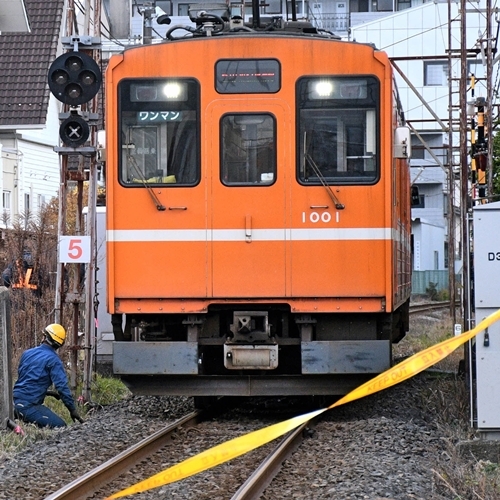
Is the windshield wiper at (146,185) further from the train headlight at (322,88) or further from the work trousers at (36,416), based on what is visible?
the work trousers at (36,416)

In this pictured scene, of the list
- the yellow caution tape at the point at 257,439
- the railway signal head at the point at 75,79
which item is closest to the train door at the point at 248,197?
the railway signal head at the point at 75,79

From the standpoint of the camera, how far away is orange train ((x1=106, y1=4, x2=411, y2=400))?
9.98m

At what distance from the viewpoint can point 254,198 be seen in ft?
32.9

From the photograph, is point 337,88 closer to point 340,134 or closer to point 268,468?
point 340,134

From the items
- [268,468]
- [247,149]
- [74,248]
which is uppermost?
[247,149]

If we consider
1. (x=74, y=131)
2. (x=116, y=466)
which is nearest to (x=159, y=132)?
(x=74, y=131)

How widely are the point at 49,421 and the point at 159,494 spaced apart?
12.2 ft

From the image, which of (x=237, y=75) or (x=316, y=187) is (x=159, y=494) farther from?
(x=237, y=75)

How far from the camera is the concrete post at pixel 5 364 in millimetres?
9906

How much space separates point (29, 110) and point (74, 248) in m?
17.8

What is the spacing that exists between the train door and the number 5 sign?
2.46 m

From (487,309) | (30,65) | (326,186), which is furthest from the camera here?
(30,65)

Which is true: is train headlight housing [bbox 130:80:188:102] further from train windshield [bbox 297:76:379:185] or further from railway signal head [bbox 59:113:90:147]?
railway signal head [bbox 59:113:90:147]

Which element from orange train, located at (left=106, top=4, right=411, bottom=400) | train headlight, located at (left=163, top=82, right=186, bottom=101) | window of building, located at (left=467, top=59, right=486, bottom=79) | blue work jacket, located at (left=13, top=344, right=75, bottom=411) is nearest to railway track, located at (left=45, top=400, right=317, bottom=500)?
orange train, located at (left=106, top=4, right=411, bottom=400)
